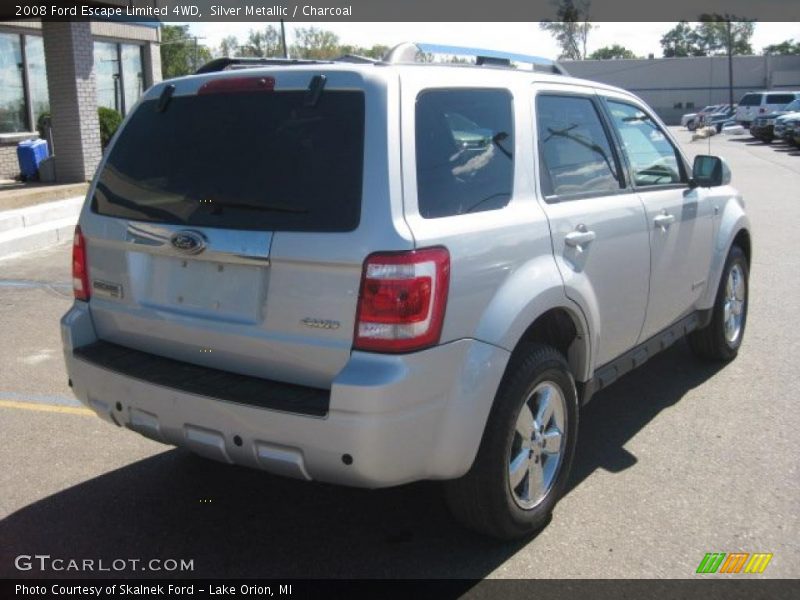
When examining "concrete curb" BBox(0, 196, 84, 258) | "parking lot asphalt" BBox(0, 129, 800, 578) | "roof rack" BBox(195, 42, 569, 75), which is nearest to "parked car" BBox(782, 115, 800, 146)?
"concrete curb" BBox(0, 196, 84, 258)

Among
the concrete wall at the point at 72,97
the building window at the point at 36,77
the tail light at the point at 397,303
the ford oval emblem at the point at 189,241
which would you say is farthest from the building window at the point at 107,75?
the tail light at the point at 397,303

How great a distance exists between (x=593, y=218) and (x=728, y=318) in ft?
8.04

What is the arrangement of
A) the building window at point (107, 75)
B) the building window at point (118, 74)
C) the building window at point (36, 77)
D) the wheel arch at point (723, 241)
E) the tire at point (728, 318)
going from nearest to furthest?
1. the wheel arch at point (723, 241)
2. the tire at point (728, 318)
3. the building window at point (36, 77)
4. the building window at point (107, 75)
5. the building window at point (118, 74)

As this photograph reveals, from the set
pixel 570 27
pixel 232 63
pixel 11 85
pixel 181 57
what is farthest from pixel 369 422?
pixel 570 27

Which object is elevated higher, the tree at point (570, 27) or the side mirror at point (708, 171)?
the tree at point (570, 27)

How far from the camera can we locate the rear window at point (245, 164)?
2994 millimetres

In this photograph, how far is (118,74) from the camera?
1936 cm

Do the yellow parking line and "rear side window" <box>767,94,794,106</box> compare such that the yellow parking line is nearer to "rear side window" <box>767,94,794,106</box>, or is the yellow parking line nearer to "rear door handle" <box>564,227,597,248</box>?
"rear door handle" <box>564,227,597,248</box>

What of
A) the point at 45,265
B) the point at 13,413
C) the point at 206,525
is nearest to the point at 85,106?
the point at 45,265

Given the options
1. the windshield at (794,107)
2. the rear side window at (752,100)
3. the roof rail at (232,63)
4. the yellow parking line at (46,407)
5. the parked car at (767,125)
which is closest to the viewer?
the roof rail at (232,63)

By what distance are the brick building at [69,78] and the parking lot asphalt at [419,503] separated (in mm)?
10475

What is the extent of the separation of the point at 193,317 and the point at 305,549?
109cm

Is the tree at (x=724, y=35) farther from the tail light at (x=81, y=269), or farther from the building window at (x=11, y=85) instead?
the tail light at (x=81, y=269)

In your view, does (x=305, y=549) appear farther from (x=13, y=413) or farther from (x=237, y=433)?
(x=13, y=413)
